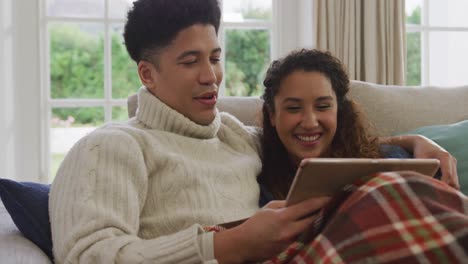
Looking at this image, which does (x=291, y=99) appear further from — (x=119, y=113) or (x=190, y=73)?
(x=119, y=113)

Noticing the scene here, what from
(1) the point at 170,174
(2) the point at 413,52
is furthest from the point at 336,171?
(2) the point at 413,52

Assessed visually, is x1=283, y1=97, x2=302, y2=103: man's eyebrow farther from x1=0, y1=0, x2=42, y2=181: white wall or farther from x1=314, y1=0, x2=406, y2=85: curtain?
x1=0, y1=0, x2=42, y2=181: white wall

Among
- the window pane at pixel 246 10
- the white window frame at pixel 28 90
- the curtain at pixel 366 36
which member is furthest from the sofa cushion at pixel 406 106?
the white window frame at pixel 28 90

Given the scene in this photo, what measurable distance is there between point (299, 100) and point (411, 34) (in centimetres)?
195

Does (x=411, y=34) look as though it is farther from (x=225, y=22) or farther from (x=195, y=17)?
(x=195, y=17)

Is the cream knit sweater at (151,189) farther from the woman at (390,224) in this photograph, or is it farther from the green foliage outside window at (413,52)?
the green foliage outside window at (413,52)

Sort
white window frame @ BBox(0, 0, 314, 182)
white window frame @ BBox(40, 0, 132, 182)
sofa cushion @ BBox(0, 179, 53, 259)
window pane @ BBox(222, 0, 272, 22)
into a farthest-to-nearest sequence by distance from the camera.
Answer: window pane @ BBox(222, 0, 272, 22) < white window frame @ BBox(40, 0, 132, 182) < white window frame @ BBox(0, 0, 314, 182) < sofa cushion @ BBox(0, 179, 53, 259)

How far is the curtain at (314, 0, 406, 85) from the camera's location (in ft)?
9.70

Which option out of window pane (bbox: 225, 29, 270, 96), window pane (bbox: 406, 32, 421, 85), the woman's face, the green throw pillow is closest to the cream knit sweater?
the woman's face

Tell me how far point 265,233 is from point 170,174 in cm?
32

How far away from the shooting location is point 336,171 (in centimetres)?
107

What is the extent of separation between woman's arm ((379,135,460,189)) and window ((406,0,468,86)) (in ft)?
5.52

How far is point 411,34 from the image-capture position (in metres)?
3.39

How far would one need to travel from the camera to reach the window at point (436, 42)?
338cm
